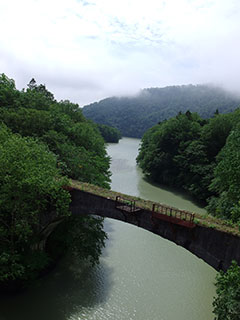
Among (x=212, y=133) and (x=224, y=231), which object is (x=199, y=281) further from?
(x=212, y=133)

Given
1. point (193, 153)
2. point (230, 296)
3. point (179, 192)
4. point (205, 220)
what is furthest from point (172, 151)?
point (230, 296)

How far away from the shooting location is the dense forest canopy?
35.5 feet

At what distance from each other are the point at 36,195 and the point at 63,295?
5.54 metres

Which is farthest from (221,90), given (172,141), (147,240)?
(147,240)

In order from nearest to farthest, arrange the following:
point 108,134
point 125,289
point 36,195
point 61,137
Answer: point 36,195 < point 125,289 < point 61,137 < point 108,134

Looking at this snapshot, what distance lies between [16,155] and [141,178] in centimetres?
3152

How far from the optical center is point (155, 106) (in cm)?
15075

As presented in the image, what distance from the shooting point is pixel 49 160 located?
12422mm

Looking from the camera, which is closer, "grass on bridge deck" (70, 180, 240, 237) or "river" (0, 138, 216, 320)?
"grass on bridge deck" (70, 180, 240, 237)

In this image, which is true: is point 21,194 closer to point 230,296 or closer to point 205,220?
point 205,220

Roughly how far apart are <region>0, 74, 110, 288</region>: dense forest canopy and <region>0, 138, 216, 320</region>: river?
966 mm

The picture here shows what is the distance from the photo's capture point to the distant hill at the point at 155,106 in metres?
125

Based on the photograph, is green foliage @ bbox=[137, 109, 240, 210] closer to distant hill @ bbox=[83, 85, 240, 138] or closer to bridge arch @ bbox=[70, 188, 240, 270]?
bridge arch @ bbox=[70, 188, 240, 270]

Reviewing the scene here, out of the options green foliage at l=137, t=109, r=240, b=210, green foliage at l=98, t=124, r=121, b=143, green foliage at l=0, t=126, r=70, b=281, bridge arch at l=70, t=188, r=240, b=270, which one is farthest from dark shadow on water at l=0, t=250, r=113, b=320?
green foliage at l=98, t=124, r=121, b=143
